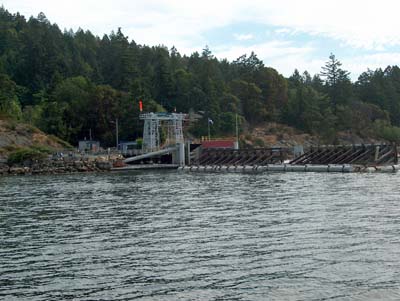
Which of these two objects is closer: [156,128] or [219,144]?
[219,144]

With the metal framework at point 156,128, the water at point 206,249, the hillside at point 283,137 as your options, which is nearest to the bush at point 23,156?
the metal framework at point 156,128

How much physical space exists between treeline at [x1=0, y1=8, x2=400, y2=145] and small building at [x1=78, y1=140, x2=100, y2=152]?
15.9 ft

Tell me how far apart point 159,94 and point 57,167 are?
54364 mm

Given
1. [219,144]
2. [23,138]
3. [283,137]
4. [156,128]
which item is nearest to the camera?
[219,144]

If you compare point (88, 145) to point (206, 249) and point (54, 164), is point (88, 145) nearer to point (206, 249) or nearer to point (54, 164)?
point (54, 164)

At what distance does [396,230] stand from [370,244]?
3170 mm

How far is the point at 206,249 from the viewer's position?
2053cm

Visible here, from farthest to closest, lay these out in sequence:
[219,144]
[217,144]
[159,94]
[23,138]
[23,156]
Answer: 1. [159,94]
2. [23,138]
3. [219,144]
4. [217,144]
5. [23,156]

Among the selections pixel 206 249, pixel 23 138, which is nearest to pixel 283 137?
pixel 23 138

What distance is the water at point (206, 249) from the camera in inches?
607

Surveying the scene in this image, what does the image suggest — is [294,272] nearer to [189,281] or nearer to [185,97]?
[189,281]

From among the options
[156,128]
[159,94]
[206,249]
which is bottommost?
[206,249]

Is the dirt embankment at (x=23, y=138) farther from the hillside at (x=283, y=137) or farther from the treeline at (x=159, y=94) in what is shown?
→ the hillside at (x=283, y=137)

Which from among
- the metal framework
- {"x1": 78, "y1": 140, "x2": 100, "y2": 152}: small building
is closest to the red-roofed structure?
the metal framework
